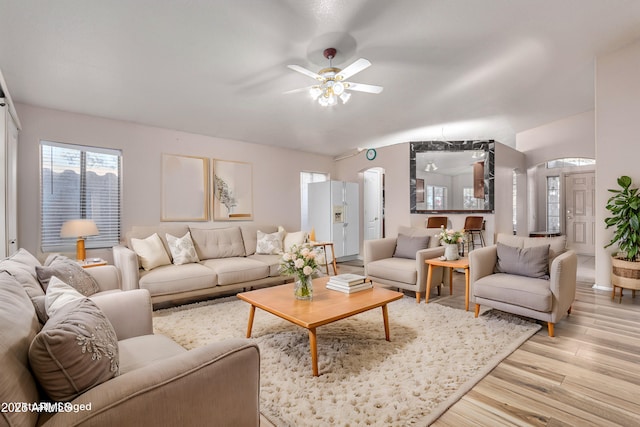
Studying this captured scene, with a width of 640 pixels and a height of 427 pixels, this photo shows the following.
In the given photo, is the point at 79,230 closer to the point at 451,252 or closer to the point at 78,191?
the point at 78,191

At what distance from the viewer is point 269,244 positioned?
4668 millimetres

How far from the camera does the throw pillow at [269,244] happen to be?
4637 millimetres

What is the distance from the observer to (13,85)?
10.5ft

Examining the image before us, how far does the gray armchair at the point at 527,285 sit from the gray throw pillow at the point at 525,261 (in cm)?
4

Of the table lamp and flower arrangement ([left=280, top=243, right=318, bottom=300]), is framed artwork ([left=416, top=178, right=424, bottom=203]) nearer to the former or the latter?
flower arrangement ([left=280, top=243, right=318, bottom=300])

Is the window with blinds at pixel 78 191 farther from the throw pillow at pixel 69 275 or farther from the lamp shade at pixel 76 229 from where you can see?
the throw pillow at pixel 69 275

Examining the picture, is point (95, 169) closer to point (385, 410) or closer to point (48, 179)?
point (48, 179)

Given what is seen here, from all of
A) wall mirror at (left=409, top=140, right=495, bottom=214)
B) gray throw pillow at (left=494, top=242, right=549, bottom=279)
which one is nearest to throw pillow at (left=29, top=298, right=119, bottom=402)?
gray throw pillow at (left=494, top=242, right=549, bottom=279)

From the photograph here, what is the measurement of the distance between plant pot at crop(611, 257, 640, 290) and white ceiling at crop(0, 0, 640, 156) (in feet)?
8.41

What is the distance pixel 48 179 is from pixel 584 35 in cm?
639

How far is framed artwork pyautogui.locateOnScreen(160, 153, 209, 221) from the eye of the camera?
4.68 meters

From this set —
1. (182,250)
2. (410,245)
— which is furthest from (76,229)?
(410,245)

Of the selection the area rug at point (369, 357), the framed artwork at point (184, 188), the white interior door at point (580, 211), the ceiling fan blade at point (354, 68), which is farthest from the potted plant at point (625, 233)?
the framed artwork at point (184, 188)

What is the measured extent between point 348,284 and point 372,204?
16.0 ft
